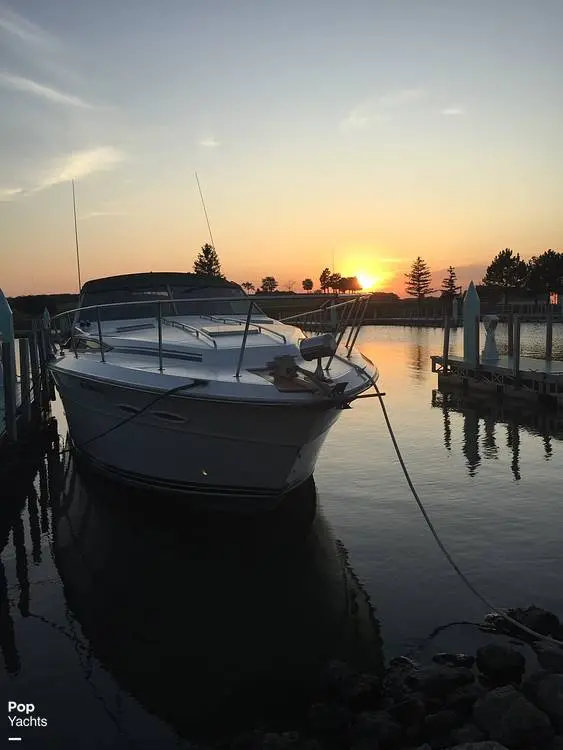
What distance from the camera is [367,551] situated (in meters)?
6.59

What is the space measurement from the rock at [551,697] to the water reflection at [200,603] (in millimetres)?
1193

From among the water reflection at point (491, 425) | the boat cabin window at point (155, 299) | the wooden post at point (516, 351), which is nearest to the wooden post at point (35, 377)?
the boat cabin window at point (155, 299)

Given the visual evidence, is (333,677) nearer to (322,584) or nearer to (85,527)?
(322,584)

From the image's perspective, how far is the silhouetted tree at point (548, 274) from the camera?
261 feet

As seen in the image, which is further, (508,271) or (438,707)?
(508,271)

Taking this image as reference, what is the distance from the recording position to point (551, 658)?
4.42m

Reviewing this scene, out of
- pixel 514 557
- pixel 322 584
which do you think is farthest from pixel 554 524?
pixel 322 584

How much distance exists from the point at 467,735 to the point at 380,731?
1.66 ft

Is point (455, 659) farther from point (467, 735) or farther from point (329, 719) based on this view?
point (329, 719)

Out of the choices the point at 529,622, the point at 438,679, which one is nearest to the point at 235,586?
the point at 438,679

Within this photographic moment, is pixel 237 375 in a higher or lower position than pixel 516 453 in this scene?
higher

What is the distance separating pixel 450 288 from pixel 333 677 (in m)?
121

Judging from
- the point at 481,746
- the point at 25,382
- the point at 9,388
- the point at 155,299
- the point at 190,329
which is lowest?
the point at 481,746

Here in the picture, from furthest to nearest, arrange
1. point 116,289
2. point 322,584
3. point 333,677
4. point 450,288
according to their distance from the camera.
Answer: point 450,288
point 116,289
point 322,584
point 333,677
